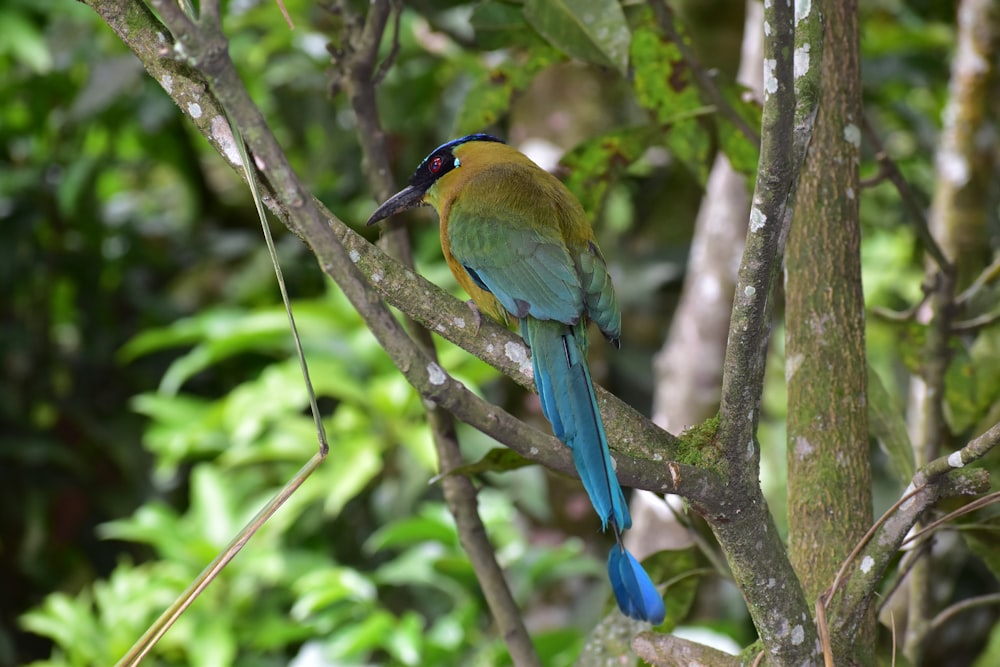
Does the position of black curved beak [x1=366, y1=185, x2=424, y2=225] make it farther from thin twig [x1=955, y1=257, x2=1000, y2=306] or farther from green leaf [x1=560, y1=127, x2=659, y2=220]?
thin twig [x1=955, y1=257, x2=1000, y2=306]

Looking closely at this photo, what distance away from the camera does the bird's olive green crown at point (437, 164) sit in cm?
169

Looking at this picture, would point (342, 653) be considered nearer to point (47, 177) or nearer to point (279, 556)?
point (279, 556)

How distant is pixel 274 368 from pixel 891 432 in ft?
7.13

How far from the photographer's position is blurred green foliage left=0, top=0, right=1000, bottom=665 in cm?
285

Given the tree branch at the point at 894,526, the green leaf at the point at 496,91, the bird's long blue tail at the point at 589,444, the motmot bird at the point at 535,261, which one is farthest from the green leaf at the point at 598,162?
the tree branch at the point at 894,526

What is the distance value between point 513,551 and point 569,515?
0.35m

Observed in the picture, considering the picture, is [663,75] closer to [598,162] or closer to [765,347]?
[598,162]

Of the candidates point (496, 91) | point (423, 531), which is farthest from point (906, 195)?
point (423, 531)

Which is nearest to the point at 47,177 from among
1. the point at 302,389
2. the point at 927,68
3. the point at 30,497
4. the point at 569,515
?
the point at 30,497

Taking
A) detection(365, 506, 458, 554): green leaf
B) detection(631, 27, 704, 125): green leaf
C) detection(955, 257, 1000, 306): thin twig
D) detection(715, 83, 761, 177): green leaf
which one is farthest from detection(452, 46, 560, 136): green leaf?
detection(365, 506, 458, 554): green leaf

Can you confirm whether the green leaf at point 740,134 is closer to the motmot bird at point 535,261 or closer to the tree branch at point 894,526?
the motmot bird at point 535,261

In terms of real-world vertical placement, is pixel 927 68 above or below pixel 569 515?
above

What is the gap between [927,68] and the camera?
3512 millimetres

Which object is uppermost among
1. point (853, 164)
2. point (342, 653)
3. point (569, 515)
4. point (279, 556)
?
point (853, 164)
